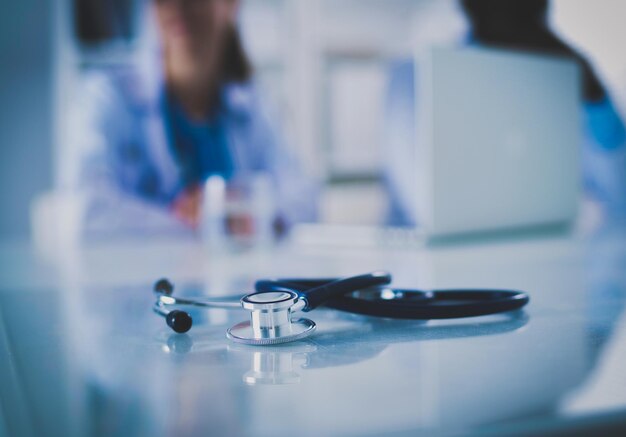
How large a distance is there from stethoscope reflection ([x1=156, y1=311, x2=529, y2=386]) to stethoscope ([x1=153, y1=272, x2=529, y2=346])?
0.01 m

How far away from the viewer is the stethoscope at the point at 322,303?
38 cm

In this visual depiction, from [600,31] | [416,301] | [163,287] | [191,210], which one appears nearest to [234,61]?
[191,210]

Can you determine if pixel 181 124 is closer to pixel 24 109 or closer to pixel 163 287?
pixel 24 109

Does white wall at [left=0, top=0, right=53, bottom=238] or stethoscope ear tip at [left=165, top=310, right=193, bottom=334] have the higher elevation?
white wall at [left=0, top=0, right=53, bottom=238]

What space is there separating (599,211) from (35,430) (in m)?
1.82

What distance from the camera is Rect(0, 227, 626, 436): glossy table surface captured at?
0.25m

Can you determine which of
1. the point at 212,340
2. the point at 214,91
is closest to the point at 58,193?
the point at 214,91

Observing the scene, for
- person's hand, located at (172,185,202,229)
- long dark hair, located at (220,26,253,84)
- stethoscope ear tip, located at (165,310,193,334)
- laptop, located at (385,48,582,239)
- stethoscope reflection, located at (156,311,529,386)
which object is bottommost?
person's hand, located at (172,185,202,229)

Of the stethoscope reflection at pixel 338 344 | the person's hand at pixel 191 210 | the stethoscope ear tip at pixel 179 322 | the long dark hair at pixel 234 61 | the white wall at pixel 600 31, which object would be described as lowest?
the person's hand at pixel 191 210

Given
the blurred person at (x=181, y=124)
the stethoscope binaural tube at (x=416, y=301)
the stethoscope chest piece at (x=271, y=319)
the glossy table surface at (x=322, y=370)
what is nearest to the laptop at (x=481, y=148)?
the glossy table surface at (x=322, y=370)

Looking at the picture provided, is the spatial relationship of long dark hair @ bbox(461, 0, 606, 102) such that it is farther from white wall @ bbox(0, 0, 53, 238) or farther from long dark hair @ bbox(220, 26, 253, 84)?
white wall @ bbox(0, 0, 53, 238)

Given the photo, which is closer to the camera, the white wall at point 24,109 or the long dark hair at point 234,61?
the white wall at point 24,109

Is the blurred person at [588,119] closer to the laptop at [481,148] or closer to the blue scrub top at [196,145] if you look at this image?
the laptop at [481,148]

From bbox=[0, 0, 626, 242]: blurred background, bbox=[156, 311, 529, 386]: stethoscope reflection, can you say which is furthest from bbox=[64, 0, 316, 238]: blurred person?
bbox=[156, 311, 529, 386]: stethoscope reflection
